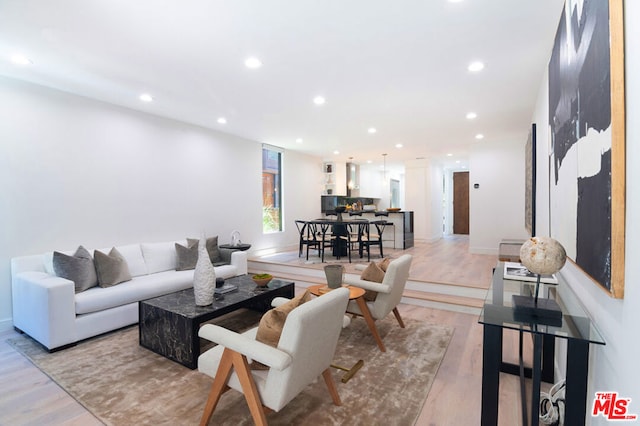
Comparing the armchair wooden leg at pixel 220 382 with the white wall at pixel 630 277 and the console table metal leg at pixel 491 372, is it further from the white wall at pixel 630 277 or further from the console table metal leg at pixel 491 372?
the white wall at pixel 630 277

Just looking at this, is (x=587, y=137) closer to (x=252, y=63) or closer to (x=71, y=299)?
(x=252, y=63)

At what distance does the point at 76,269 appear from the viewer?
10.6 ft

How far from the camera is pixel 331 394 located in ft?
6.74

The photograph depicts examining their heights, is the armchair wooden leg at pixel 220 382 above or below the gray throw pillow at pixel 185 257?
below

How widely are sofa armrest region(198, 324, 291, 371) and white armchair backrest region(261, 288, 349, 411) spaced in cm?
7

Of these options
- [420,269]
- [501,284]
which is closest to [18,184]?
[501,284]

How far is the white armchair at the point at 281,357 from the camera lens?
1.55m

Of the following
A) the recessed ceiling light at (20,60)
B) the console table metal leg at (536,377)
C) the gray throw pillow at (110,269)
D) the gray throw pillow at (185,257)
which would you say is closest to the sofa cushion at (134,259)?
the gray throw pillow at (110,269)

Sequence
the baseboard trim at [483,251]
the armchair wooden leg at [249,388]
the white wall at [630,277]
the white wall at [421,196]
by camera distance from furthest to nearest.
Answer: the white wall at [421,196] → the baseboard trim at [483,251] → the armchair wooden leg at [249,388] → the white wall at [630,277]

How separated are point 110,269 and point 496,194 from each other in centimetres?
746

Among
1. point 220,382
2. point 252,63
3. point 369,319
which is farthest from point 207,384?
point 252,63

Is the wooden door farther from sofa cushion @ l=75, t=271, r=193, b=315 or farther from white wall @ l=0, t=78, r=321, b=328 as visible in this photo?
sofa cushion @ l=75, t=271, r=193, b=315

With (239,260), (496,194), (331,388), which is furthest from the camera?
(496,194)

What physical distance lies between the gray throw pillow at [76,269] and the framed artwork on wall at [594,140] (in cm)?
421
